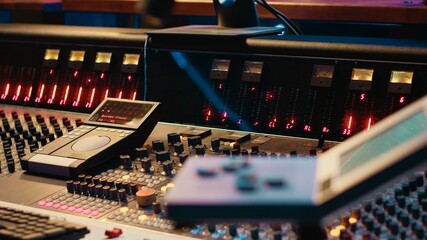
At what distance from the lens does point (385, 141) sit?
69 cm

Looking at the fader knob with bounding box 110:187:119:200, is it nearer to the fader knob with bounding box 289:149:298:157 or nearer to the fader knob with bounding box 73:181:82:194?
the fader knob with bounding box 73:181:82:194

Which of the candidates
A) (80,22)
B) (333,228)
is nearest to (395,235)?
(333,228)

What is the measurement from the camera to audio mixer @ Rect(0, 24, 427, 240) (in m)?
1.27

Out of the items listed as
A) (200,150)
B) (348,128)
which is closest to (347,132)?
(348,128)

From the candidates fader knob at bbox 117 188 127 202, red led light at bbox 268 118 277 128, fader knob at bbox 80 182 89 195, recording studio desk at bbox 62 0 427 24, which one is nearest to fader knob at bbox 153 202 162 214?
fader knob at bbox 117 188 127 202

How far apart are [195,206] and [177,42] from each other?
1.40 metres

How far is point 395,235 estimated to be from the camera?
3.69 feet

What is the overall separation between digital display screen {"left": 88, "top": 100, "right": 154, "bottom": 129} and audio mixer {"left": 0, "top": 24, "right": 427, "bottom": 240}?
0.04 m

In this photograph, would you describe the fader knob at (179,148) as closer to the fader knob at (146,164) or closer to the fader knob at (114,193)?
the fader knob at (146,164)

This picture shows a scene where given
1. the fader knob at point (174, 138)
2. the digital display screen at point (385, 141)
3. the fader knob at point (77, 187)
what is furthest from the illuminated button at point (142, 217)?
the digital display screen at point (385, 141)

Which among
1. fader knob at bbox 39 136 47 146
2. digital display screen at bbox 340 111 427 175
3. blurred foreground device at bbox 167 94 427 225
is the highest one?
digital display screen at bbox 340 111 427 175

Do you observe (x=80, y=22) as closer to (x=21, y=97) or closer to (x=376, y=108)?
(x=21, y=97)

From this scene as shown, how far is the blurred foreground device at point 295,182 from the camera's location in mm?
618

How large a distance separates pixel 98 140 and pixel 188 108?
1.19ft
